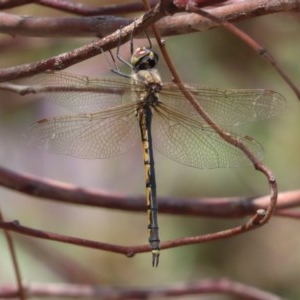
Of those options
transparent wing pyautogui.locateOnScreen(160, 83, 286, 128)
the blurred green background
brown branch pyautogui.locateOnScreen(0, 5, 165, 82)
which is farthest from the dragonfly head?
the blurred green background

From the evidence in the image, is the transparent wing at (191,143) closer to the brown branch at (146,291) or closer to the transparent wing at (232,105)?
the transparent wing at (232,105)

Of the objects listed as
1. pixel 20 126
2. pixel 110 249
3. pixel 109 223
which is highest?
pixel 20 126

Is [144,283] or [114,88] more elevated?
[114,88]

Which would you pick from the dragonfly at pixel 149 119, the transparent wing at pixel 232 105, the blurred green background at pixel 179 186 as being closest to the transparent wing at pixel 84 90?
the dragonfly at pixel 149 119

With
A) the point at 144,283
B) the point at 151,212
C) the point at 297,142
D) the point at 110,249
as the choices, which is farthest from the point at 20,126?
the point at 110,249

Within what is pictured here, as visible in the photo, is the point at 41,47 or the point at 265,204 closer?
the point at 265,204

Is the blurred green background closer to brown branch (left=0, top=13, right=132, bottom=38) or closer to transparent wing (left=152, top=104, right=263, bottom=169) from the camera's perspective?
transparent wing (left=152, top=104, right=263, bottom=169)

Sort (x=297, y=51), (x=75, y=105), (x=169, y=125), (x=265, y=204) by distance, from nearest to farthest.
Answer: (x=265, y=204), (x=75, y=105), (x=169, y=125), (x=297, y=51)

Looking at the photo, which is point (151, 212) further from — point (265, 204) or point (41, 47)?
point (41, 47)
